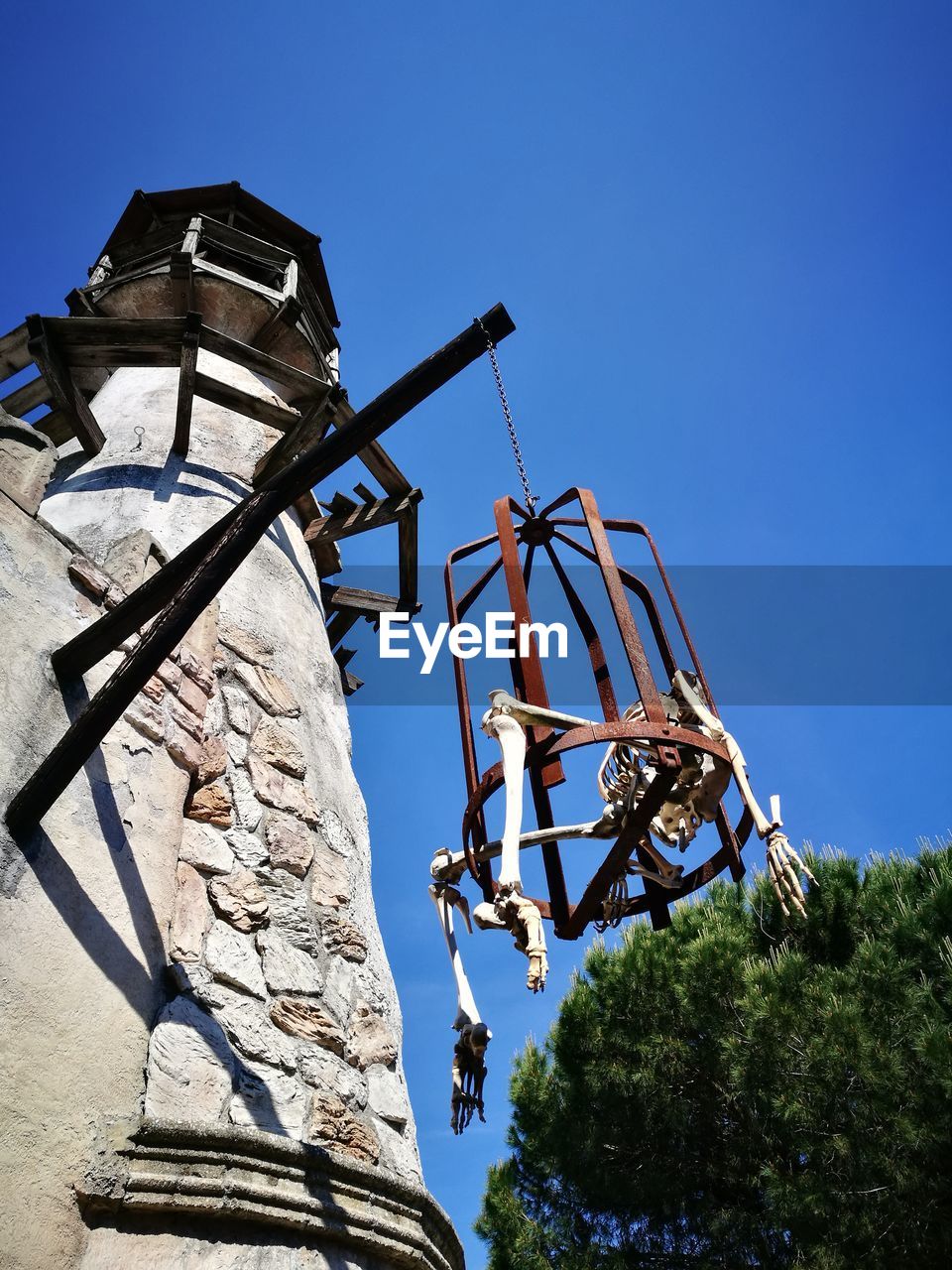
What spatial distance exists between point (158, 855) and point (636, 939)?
6953mm

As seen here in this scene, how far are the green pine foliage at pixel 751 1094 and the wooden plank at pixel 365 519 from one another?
4736 millimetres

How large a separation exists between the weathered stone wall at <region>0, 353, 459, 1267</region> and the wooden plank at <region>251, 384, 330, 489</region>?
1021 mm

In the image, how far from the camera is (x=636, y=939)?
9.60m

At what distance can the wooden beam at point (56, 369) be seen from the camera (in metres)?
5.98

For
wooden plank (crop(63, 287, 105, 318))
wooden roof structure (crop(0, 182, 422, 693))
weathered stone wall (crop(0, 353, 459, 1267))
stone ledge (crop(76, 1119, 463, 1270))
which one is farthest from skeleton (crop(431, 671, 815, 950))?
wooden plank (crop(63, 287, 105, 318))

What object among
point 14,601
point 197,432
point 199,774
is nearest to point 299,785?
point 199,774

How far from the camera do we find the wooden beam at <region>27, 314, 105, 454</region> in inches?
236

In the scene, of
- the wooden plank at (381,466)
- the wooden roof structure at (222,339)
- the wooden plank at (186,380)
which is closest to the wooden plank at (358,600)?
the wooden roof structure at (222,339)

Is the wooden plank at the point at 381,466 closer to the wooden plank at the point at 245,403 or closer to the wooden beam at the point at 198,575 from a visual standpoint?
the wooden plank at the point at 245,403

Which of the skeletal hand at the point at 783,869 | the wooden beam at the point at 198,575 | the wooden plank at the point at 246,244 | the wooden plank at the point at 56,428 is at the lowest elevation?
the skeletal hand at the point at 783,869

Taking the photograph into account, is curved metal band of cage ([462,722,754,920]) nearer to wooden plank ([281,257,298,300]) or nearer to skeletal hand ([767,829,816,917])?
skeletal hand ([767,829,816,917])

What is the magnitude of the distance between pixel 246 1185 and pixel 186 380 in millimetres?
4597

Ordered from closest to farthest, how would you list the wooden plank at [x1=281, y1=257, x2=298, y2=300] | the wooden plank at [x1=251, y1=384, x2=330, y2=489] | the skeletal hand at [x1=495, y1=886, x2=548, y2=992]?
1. the skeletal hand at [x1=495, y1=886, x2=548, y2=992]
2. the wooden plank at [x1=251, y1=384, x2=330, y2=489]
3. the wooden plank at [x1=281, y1=257, x2=298, y2=300]

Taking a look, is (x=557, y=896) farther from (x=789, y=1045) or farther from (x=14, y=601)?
(x=789, y=1045)
